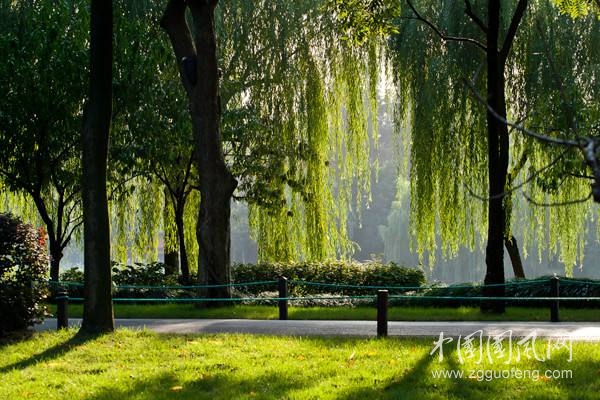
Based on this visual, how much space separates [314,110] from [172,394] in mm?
16873

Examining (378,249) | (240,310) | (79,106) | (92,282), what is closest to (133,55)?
(79,106)

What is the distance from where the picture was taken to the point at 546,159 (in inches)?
884

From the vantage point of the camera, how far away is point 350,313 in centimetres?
1742

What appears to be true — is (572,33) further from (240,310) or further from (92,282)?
(92,282)

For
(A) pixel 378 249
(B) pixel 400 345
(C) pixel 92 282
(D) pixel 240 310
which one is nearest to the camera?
(B) pixel 400 345

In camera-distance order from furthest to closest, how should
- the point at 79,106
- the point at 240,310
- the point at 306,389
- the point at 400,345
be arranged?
the point at 79,106, the point at 240,310, the point at 400,345, the point at 306,389

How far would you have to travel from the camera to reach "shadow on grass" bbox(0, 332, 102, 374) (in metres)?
10.8

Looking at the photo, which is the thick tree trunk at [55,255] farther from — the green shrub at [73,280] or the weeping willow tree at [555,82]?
the weeping willow tree at [555,82]

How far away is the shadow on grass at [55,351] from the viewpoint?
10.8 m

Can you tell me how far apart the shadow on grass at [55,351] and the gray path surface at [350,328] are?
1.58 meters

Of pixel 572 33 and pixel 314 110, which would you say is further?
pixel 314 110

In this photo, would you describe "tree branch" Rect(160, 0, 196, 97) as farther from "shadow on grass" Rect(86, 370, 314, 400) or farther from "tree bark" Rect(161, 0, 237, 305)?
"shadow on grass" Rect(86, 370, 314, 400)

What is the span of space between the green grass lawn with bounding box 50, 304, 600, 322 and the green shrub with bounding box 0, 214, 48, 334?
4.45 metres

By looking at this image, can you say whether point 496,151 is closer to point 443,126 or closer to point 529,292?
point 529,292
